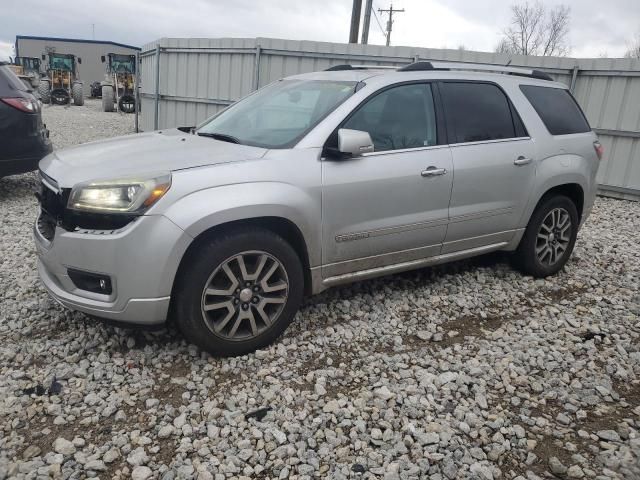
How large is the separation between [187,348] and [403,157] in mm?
1905

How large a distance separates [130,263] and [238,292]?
0.64 m

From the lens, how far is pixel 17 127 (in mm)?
6352

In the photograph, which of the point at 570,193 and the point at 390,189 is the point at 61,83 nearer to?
the point at 570,193

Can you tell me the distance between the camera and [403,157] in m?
3.62

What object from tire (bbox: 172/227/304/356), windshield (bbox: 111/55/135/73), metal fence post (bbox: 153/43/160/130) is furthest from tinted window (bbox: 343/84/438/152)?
windshield (bbox: 111/55/135/73)

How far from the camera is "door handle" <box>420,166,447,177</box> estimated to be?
3.67 metres

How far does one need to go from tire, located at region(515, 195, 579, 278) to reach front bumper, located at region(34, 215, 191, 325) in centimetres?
313

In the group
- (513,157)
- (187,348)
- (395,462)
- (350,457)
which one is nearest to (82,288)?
(187,348)

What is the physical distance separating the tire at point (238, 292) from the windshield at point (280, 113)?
2.34ft

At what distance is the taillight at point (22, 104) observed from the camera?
6.28 meters

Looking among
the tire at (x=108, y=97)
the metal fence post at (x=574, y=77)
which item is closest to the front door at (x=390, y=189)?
the metal fence post at (x=574, y=77)

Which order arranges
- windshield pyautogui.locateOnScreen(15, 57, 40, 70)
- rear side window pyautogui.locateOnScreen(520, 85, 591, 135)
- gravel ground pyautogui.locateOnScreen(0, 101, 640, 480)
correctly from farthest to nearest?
1. windshield pyautogui.locateOnScreen(15, 57, 40, 70)
2. rear side window pyautogui.locateOnScreen(520, 85, 591, 135)
3. gravel ground pyautogui.locateOnScreen(0, 101, 640, 480)

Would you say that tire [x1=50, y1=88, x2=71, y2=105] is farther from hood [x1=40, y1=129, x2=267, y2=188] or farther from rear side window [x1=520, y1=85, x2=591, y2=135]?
rear side window [x1=520, y1=85, x2=591, y2=135]

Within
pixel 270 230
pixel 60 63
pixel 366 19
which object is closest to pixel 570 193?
pixel 270 230
